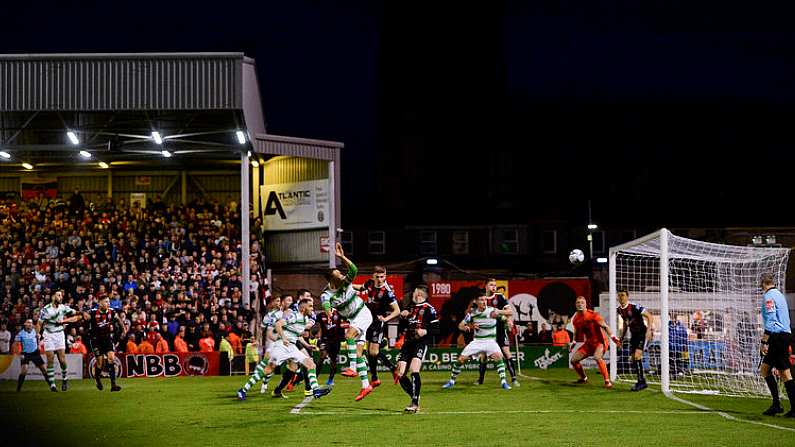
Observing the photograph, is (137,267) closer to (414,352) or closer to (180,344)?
(180,344)

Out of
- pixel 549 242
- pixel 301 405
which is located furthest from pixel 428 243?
pixel 301 405

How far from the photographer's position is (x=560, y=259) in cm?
7244

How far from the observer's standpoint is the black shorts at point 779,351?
Answer: 15.4 meters

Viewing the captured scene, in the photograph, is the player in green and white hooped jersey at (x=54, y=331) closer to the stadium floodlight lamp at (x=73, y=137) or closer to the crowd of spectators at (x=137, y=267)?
the crowd of spectators at (x=137, y=267)

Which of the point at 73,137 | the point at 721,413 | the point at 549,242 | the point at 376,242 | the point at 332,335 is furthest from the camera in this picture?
the point at 376,242

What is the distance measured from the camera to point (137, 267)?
125 feet

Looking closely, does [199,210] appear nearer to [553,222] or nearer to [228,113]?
[228,113]

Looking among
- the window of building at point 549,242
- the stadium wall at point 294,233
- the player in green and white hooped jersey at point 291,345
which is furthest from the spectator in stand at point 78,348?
the window of building at point 549,242

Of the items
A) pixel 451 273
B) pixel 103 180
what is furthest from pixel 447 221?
pixel 103 180

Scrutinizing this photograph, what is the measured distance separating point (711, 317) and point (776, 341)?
1160cm

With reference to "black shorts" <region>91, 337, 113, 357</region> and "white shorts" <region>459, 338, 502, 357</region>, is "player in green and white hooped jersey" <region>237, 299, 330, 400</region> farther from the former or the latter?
"black shorts" <region>91, 337, 113, 357</region>

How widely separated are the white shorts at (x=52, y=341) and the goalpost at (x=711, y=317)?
46.2 ft

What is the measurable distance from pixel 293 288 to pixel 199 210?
18230mm

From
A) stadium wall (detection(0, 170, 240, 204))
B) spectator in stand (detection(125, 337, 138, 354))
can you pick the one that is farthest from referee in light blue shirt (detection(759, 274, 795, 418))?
stadium wall (detection(0, 170, 240, 204))
